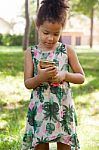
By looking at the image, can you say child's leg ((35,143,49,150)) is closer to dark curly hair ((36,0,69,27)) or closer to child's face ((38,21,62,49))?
child's face ((38,21,62,49))

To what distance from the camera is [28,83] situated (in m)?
3.58

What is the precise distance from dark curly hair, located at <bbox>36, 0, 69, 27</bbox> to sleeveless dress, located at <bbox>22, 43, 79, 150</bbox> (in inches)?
9.7

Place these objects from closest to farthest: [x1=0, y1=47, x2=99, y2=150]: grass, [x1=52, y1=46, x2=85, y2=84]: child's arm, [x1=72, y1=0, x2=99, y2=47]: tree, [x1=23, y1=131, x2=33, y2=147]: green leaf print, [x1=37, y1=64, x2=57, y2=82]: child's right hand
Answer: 1. [x1=37, y1=64, x2=57, y2=82]: child's right hand
2. [x1=52, y1=46, x2=85, y2=84]: child's arm
3. [x1=23, y1=131, x2=33, y2=147]: green leaf print
4. [x1=0, y1=47, x2=99, y2=150]: grass
5. [x1=72, y1=0, x2=99, y2=47]: tree

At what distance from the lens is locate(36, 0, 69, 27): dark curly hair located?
356 centimetres

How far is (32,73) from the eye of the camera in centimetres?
364

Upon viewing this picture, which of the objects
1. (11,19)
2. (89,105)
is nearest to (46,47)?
(89,105)

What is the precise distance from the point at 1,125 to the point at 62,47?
9.26ft

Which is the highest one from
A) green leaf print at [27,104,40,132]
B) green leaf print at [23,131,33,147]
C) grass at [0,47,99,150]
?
green leaf print at [27,104,40,132]

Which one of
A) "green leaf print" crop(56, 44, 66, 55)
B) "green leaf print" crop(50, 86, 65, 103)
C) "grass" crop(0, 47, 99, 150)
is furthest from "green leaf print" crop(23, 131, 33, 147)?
"grass" crop(0, 47, 99, 150)

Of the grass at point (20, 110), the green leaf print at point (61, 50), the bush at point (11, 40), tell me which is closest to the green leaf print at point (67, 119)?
the green leaf print at point (61, 50)

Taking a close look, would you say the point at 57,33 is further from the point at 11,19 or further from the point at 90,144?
the point at 11,19

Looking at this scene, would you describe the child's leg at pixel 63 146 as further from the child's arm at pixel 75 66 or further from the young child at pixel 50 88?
the child's arm at pixel 75 66

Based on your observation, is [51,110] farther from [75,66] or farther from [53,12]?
[53,12]

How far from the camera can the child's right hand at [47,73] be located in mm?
3361
